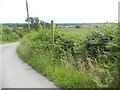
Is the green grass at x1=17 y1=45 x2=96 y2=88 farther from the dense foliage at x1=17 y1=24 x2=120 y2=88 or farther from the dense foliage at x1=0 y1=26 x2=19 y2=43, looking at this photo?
the dense foliage at x1=0 y1=26 x2=19 y2=43

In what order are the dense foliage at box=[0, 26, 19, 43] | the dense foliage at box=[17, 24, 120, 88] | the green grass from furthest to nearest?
the dense foliage at box=[0, 26, 19, 43] < the green grass < the dense foliage at box=[17, 24, 120, 88]

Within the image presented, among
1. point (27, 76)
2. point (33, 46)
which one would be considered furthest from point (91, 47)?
point (33, 46)

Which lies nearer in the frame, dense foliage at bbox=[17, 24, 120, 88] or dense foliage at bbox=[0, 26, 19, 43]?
dense foliage at bbox=[17, 24, 120, 88]

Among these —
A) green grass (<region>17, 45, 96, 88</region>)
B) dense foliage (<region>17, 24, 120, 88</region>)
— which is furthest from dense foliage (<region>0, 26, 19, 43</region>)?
green grass (<region>17, 45, 96, 88</region>)

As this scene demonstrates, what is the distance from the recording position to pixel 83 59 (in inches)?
185

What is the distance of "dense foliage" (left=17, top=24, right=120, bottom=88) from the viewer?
3.17m

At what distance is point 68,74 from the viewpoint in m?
4.02

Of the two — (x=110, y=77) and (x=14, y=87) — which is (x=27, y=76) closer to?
(x=14, y=87)

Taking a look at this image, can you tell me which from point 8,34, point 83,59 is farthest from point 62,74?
point 8,34

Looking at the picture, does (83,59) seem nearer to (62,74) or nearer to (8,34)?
(62,74)

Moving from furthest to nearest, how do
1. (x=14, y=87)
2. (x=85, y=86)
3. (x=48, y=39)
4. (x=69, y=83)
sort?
(x=48, y=39), (x=14, y=87), (x=69, y=83), (x=85, y=86)

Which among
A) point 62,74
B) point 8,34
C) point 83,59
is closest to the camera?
point 62,74

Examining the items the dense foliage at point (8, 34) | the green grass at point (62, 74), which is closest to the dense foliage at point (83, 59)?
the green grass at point (62, 74)

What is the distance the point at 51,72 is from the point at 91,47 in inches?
71.4
